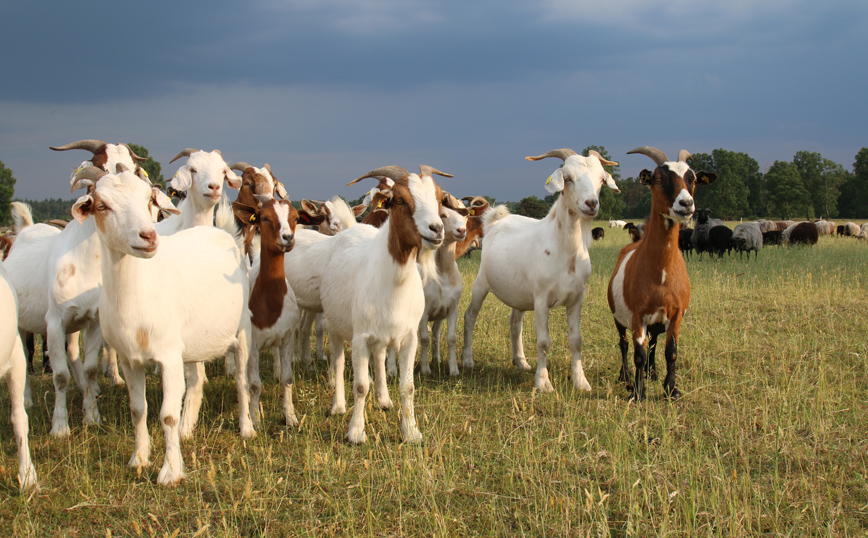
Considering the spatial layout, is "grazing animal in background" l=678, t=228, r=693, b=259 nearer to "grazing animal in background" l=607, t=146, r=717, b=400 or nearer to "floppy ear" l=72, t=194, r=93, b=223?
"grazing animal in background" l=607, t=146, r=717, b=400

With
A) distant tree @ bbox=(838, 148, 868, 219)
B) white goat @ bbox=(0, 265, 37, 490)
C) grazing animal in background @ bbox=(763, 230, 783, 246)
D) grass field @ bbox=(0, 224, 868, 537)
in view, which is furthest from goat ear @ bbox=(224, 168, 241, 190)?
distant tree @ bbox=(838, 148, 868, 219)

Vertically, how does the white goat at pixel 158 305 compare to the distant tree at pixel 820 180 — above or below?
below

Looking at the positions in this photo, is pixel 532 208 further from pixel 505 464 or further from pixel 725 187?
pixel 505 464

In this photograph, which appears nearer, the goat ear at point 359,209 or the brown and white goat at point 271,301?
the brown and white goat at point 271,301

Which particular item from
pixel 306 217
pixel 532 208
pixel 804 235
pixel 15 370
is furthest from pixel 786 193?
pixel 15 370

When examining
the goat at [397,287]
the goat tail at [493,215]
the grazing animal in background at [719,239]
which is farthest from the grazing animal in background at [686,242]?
the goat at [397,287]

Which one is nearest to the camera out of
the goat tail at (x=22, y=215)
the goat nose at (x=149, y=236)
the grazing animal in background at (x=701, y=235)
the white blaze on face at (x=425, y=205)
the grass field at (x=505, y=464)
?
the grass field at (x=505, y=464)

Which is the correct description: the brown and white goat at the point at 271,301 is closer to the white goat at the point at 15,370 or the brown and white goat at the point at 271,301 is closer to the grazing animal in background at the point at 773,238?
the white goat at the point at 15,370

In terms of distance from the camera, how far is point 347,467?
14.8 ft

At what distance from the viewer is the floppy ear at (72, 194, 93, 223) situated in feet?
12.7

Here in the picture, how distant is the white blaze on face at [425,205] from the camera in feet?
15.3

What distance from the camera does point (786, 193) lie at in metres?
75.1

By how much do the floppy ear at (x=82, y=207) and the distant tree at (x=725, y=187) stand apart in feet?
241

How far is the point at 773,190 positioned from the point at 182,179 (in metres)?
86.1
